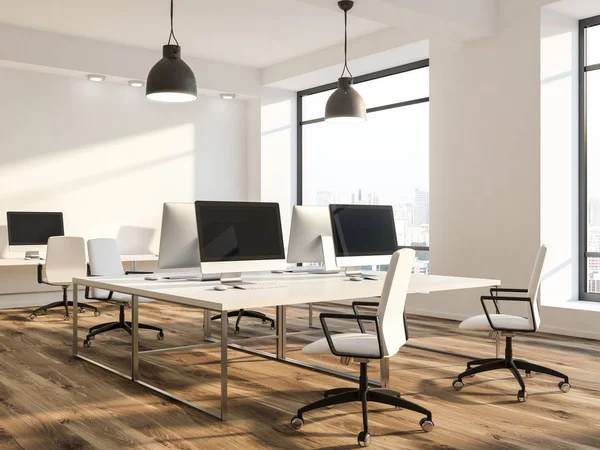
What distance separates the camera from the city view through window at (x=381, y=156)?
7785 millimetres

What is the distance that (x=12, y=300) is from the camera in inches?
305

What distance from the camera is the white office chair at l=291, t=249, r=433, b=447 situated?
295cm

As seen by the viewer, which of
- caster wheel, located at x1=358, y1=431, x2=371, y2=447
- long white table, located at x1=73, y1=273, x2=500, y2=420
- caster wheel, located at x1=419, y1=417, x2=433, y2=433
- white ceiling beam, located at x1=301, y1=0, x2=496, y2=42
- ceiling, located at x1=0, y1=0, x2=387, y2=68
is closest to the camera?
caster wheel, located at x1=358, y1=431, x2=371, y2=447

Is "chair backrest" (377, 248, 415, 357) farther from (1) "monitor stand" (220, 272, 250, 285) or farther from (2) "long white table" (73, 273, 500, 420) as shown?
(1) "monitor stand" (220, 272, 250, 285)

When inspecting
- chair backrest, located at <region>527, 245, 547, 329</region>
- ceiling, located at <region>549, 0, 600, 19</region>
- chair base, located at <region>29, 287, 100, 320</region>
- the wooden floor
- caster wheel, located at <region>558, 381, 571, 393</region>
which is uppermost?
ceiling, located at <region>549, 0, 600, 19</region>

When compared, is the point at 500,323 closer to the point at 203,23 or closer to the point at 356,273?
the point at 356,273

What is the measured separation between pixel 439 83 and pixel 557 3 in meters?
1.42

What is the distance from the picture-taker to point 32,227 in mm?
7348

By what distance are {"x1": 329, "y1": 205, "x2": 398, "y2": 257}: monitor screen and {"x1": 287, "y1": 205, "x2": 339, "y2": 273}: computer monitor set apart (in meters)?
0.35

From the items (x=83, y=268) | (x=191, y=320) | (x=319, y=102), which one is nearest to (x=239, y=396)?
(x=191, y=320)

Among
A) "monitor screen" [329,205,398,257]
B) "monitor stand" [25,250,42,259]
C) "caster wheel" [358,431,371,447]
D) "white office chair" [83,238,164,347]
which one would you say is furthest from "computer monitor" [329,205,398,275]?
"monitor stand" [25,250,42,259]

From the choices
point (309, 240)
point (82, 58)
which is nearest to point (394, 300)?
point (309, 240)

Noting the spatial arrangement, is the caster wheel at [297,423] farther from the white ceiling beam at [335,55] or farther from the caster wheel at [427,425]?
the white ceiling beam at [335,55]

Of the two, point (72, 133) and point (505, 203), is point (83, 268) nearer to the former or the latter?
point (72, 133)
